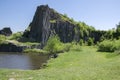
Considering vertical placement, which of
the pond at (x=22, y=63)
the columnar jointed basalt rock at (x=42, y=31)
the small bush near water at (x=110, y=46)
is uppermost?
the columnar jointed basalt rock at (x=42, y=31)

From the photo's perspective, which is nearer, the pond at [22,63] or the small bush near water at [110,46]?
the pond at [22,63]

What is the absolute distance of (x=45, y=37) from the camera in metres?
189

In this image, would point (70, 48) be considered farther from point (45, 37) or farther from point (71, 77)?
point (71, 77)

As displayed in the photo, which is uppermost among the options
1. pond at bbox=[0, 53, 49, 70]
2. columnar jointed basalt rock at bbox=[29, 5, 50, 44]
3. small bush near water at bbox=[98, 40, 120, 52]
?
columnar jointed basalt rock at bbox=[29, 5, 50, 44]

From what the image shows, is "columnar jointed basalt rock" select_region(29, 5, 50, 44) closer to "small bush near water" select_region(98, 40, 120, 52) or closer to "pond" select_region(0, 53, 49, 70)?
"small bush near water" select_region(98, 40, 120, 52)

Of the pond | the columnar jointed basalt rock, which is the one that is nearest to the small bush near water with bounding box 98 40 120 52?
the pond

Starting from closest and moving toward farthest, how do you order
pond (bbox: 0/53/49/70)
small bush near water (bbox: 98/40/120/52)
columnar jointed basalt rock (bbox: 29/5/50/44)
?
pond (bbox: 0/53/49/70), small bush near water (bbox: 98/40/120/52), columnar jointed basalt rock (bbox: 29/5/50/44)

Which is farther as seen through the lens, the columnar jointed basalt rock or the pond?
the columnar jointed basalt rock

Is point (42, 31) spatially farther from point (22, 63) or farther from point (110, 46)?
point (22, 63)

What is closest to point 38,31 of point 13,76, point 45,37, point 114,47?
point 45,37

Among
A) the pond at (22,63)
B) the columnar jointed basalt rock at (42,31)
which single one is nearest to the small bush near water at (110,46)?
the pond at (22,63)

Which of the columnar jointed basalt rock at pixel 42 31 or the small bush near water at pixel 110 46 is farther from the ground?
the columnar jointed basalt rock at pixel 42 31

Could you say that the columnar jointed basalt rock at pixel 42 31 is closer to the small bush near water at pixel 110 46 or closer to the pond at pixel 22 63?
the small bush near water at pixel 110 46

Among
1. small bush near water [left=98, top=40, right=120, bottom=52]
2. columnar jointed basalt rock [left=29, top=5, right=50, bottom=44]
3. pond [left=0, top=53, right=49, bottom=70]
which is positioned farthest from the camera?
columnar jointed basalt rock [left=29, top=5, right=50, bottom=44]
